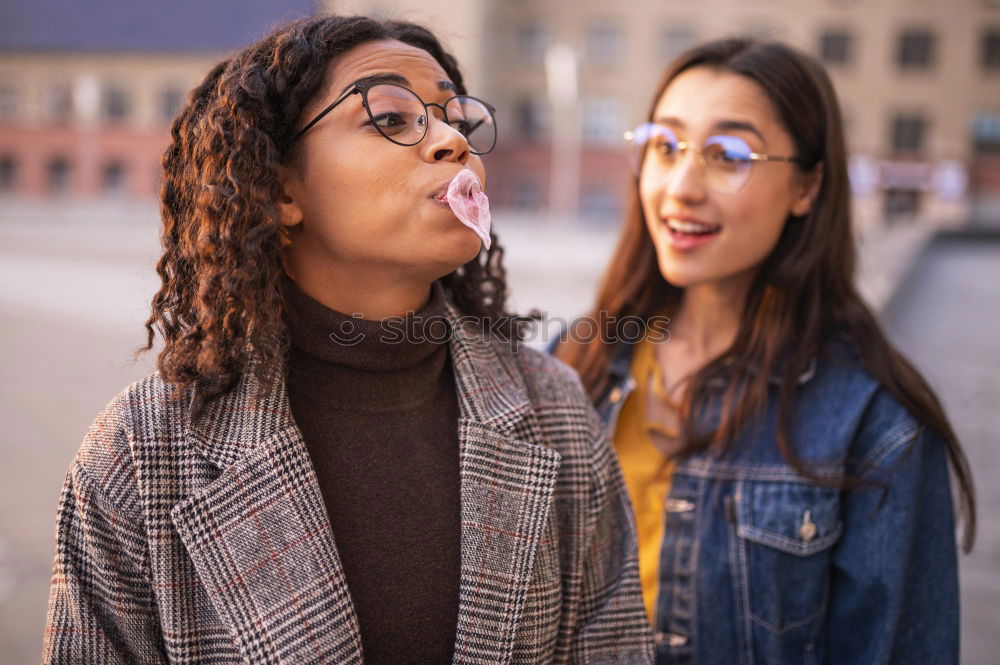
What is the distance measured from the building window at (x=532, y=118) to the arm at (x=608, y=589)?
39.2 metres

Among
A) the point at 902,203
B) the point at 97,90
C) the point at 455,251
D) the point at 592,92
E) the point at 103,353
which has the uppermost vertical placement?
the point at 592,92

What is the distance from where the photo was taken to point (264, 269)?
1.55 metres

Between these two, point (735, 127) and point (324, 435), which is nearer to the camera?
point (324, 435)

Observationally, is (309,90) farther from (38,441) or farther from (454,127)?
(38,441)

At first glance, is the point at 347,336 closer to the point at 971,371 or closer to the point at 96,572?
the point at 96,572

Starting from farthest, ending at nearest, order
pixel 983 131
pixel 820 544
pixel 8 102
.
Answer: pixel 8 102 → pixel 983 131 → pixel 820 544

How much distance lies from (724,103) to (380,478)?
54.9 inches

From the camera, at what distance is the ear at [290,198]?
1.59 meters

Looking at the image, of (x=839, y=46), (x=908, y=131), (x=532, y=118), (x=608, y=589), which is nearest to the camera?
(x=608, y=589)

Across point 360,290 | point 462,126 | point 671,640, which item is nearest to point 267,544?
point 360,290

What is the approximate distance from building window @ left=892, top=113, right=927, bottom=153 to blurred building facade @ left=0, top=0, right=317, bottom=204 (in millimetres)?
27815

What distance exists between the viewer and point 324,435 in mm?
1577

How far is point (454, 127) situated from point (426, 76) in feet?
0.35

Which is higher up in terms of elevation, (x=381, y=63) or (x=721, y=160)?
(x=381, y=63)
